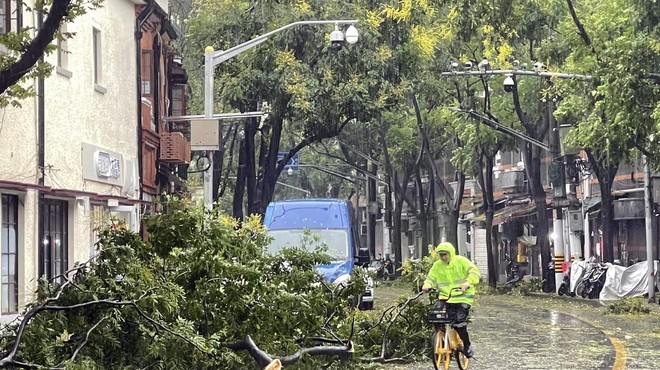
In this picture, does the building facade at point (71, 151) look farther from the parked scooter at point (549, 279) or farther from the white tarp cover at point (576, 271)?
the parked scooter at point (549, 279)

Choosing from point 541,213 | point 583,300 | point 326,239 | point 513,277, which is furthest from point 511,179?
point 326,239

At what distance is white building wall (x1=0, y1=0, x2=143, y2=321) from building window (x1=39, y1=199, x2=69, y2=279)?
18 centimetres

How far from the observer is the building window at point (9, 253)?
21.3m

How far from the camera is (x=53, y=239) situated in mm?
24438

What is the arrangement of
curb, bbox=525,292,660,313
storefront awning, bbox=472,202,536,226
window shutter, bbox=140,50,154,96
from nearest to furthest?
window shutter, bbox=140,50,154,96 < curb, bbox=525,292,660,313 < storefront awning, bbox=472,202,536,226

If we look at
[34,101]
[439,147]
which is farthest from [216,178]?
[34,101]

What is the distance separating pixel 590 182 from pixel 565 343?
35991 mm

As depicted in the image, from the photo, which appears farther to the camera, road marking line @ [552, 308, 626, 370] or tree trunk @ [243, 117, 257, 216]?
tree trunk @ [243, 117, 257, 216]

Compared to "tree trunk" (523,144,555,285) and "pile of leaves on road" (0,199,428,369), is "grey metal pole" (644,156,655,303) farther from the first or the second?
"pile of leaves on road" (0,199,428,369)

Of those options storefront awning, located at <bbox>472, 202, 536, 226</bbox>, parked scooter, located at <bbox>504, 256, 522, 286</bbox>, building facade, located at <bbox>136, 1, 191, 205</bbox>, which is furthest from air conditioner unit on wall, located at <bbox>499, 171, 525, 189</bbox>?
building facade, located at <bbox>136, 1, 191, 205</bbox>

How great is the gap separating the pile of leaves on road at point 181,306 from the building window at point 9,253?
8120mm

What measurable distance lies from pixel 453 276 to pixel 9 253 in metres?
8.08

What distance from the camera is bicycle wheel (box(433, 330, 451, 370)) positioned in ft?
54.1

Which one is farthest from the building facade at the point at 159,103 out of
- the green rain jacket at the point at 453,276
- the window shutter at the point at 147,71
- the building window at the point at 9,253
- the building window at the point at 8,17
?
the green rain jacket at the point at 453,276
